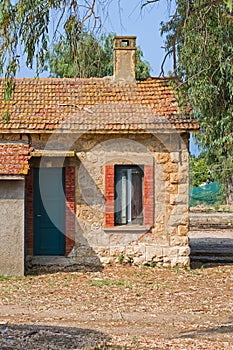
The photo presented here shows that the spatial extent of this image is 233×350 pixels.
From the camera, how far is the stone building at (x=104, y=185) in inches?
652

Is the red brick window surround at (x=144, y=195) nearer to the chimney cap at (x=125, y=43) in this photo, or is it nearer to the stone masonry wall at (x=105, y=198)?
the stone masonry wall at (x=105, y=198)

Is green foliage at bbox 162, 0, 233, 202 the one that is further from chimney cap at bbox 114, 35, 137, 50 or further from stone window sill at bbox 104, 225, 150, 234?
stone window sill at bbox 104, 225, 150, 234

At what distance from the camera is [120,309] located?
12.0 meters

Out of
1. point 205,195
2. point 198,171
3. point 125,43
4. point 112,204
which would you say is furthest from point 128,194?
point 198,171

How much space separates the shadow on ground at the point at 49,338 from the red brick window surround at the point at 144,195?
6.67 meters

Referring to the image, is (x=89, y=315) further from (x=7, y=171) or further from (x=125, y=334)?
(x=7, y=171)

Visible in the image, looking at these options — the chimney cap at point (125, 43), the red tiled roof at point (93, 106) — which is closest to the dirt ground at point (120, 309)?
the red tiled roof at point (93, 106)

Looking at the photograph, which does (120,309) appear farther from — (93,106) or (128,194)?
(93,106)

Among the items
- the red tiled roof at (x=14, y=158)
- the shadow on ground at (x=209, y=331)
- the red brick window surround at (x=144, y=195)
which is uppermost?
the red tiled roof at (x=14, y=158)

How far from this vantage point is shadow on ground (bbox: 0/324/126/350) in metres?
8.85

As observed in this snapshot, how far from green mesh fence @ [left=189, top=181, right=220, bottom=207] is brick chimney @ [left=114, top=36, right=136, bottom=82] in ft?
72.7

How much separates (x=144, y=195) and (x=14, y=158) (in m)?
3.37

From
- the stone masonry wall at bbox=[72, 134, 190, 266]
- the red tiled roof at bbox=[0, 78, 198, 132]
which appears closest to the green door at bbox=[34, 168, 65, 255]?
the stone masonry wall at bbox=[72, 134, 190, 266]

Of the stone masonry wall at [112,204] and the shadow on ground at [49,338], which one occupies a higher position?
the stone masonry wall at [112,204]
